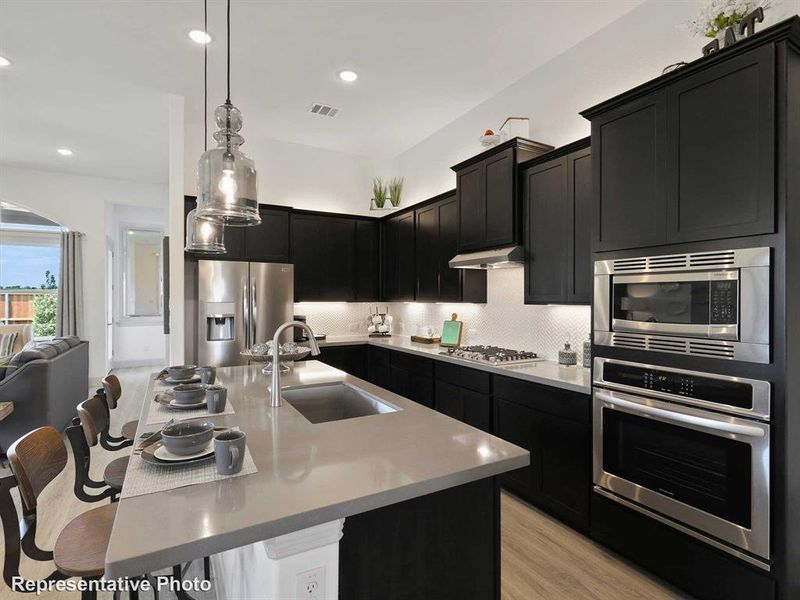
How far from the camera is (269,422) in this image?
67.2 inches

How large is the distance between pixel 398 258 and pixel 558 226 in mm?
2405

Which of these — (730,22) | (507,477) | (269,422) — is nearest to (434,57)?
(730,22)

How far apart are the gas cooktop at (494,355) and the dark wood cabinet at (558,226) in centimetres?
45

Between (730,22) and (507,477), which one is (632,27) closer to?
(730,22)

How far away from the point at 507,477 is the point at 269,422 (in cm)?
211

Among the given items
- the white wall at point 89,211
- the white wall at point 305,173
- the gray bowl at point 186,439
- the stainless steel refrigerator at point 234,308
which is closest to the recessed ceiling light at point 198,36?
the white wall at point 305,173

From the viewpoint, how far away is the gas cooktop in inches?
131

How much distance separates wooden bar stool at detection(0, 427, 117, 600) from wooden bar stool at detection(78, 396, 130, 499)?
0.28 m

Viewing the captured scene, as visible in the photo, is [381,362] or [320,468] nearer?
[320,468]

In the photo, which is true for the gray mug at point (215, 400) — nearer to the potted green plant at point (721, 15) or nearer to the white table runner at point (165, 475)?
the white table runner at point (165, 475)

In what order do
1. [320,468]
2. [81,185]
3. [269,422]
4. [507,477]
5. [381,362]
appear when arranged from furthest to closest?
[81,185] < [381,362] < [507,477] < [269,422] < [320,468]

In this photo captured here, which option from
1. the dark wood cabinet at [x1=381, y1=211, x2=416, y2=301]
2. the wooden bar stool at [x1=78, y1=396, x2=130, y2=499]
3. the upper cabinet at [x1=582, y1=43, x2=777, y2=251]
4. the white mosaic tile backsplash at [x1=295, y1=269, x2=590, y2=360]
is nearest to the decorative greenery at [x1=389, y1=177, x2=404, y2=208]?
the dark wood cabinet at [x1=381, y1=211, x2=416, y2=301]

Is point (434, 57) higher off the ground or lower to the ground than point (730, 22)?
higher

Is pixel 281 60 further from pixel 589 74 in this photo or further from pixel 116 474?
pixel 116 474
